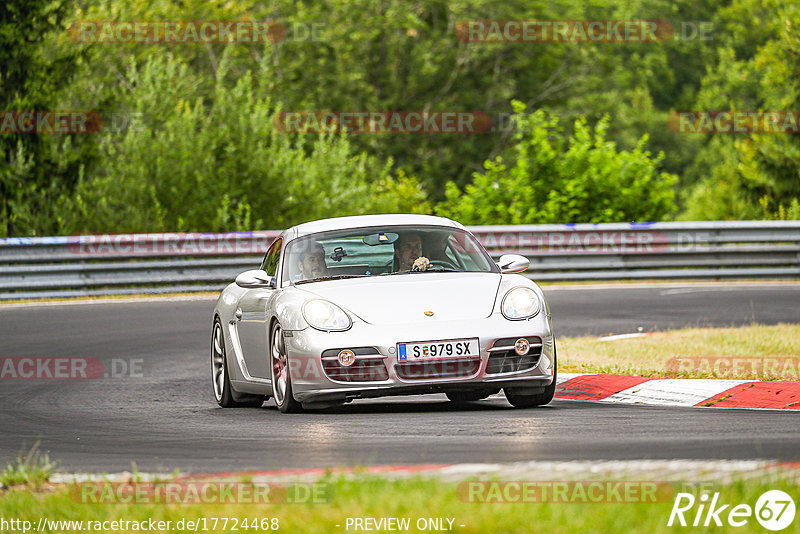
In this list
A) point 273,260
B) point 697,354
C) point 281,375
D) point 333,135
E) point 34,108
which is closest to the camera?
point 281,375

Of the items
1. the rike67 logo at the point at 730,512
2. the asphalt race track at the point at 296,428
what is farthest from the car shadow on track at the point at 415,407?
the rike67 logo at the point at 730,512

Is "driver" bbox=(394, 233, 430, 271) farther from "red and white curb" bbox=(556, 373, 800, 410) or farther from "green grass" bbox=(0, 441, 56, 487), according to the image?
"green grass" bbox=(0, 441, 56, 487)

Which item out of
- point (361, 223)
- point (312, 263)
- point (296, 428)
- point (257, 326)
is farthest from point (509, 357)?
point (257, 326)

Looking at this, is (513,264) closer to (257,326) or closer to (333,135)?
(257,326)

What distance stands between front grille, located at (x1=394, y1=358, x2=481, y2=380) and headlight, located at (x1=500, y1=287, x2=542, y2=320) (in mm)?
423

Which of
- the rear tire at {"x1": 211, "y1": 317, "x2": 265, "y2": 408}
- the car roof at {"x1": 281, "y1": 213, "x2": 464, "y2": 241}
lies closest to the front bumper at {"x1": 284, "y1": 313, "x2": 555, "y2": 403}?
the car roof at {"x1": 281, "y1": 213, "x2": 464, "y2": 241}

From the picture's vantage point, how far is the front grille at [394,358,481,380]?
8.58 m

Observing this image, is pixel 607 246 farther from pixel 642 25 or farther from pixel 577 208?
pixel 642 25

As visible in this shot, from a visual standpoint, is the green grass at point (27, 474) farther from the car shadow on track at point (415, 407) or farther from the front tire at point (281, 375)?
the car shadow on track at point (415, 407)

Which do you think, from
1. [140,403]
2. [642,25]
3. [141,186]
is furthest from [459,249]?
[642,25]

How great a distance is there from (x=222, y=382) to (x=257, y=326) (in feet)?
3.82

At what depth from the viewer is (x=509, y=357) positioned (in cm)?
878

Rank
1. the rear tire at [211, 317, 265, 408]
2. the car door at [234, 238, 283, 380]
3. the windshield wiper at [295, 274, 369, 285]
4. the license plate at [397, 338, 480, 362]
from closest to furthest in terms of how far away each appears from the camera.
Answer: the license plate at [397, 338, 480, 362] < the windshield wiper at [295, 274, 369, 285] < the car door at [234, 238, 283, 380] < the rear tire at [211, 317, 265, 408]

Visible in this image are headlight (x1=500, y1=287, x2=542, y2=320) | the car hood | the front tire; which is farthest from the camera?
the front tire
